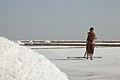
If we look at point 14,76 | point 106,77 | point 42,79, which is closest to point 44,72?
point 42,79

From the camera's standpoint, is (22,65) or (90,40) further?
(90,40)

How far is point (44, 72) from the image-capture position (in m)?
5.96

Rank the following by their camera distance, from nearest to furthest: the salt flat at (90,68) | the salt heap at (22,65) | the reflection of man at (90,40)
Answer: the salt heap at (22,65), the salt flat at (90,68), the reflection of man at (90,40)

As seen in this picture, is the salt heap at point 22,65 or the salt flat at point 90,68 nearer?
the salt heap at point 22,65

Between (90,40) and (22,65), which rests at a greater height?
(90,40)

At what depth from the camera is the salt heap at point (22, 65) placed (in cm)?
552

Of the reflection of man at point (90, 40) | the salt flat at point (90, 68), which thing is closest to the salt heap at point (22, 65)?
the salt flat at point (90, 68)

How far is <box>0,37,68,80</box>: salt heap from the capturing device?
5.52 m

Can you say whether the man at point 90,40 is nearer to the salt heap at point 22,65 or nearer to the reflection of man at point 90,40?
the reflection of man at point 90,40

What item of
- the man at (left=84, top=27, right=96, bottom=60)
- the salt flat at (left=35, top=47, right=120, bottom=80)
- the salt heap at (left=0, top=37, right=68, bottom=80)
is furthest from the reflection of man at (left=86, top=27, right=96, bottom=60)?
the salt heap at (left=0, top=37, right=68, bottom=80)

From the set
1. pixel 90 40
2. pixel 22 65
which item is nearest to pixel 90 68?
pixel 90 40

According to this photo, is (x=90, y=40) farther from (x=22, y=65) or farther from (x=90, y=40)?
(x=22, y=65)

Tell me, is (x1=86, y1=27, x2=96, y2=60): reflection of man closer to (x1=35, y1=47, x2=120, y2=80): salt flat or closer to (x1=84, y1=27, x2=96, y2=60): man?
(x1=84, y1=27, x2=96, y2=60): man

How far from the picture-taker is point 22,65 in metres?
5.77
